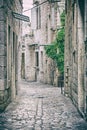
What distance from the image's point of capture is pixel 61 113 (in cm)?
1187

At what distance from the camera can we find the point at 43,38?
2842cm

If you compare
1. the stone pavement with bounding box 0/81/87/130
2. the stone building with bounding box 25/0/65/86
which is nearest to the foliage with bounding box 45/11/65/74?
the stone building with bounding box 25/0/65/86

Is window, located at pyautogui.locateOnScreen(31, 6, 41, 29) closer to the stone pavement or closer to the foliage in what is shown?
the foliage

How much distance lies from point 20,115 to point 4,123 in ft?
4.89

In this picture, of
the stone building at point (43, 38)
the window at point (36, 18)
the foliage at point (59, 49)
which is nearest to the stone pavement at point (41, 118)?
the foliage at point (59, 49)

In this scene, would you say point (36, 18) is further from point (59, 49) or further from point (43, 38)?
point (59, 49)

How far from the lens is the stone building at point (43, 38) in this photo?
24.7m

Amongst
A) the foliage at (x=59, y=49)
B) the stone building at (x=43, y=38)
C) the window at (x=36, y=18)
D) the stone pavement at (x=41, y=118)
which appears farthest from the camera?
the window at (x=36, y=18)

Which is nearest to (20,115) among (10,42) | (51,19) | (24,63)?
(10,42)

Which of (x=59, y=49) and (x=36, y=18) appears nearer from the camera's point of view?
(x=59, y=49)

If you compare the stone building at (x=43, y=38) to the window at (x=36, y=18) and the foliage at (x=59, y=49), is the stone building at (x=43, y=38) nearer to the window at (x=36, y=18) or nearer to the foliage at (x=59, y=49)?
the window at (x=36, y=18)

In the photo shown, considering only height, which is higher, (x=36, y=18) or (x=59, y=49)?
(x=36, y=18)

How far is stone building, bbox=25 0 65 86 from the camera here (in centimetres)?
2466

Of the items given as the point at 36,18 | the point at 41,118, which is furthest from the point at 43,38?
the point at 41,118
